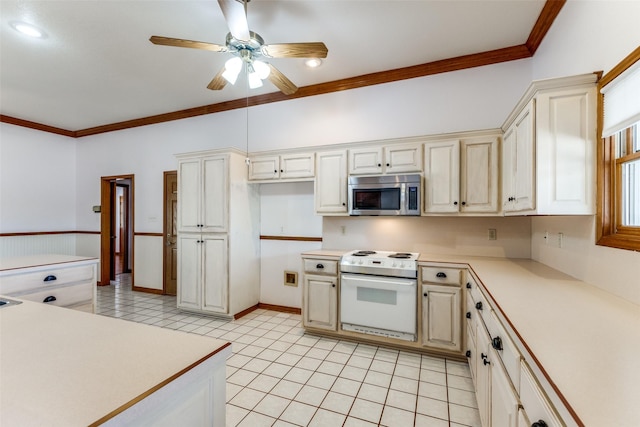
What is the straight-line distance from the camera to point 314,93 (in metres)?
3.79

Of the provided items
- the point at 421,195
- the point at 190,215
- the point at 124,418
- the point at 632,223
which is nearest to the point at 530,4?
the point at 421,195

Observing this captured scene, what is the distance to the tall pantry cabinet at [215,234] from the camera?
365 cm

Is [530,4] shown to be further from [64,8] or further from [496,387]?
[64,8]

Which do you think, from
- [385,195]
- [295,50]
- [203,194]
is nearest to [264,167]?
[203,194]

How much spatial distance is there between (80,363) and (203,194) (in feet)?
10.2

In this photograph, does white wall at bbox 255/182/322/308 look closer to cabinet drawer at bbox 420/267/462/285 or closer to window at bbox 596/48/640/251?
cabinet drawer at bbox 420/267/462/285

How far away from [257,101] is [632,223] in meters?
4.03

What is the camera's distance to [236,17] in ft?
6.55

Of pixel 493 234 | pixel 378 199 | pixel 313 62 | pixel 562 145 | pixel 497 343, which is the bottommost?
pixel 497 343

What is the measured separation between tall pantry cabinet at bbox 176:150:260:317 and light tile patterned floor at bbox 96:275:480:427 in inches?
17.3

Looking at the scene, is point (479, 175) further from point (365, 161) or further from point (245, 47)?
point (245, 47)

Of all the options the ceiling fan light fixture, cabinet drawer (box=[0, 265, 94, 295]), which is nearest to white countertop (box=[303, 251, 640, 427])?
the ceiling fan light fixture

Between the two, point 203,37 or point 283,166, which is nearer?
point 203,37

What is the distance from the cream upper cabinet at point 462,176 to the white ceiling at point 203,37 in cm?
101
